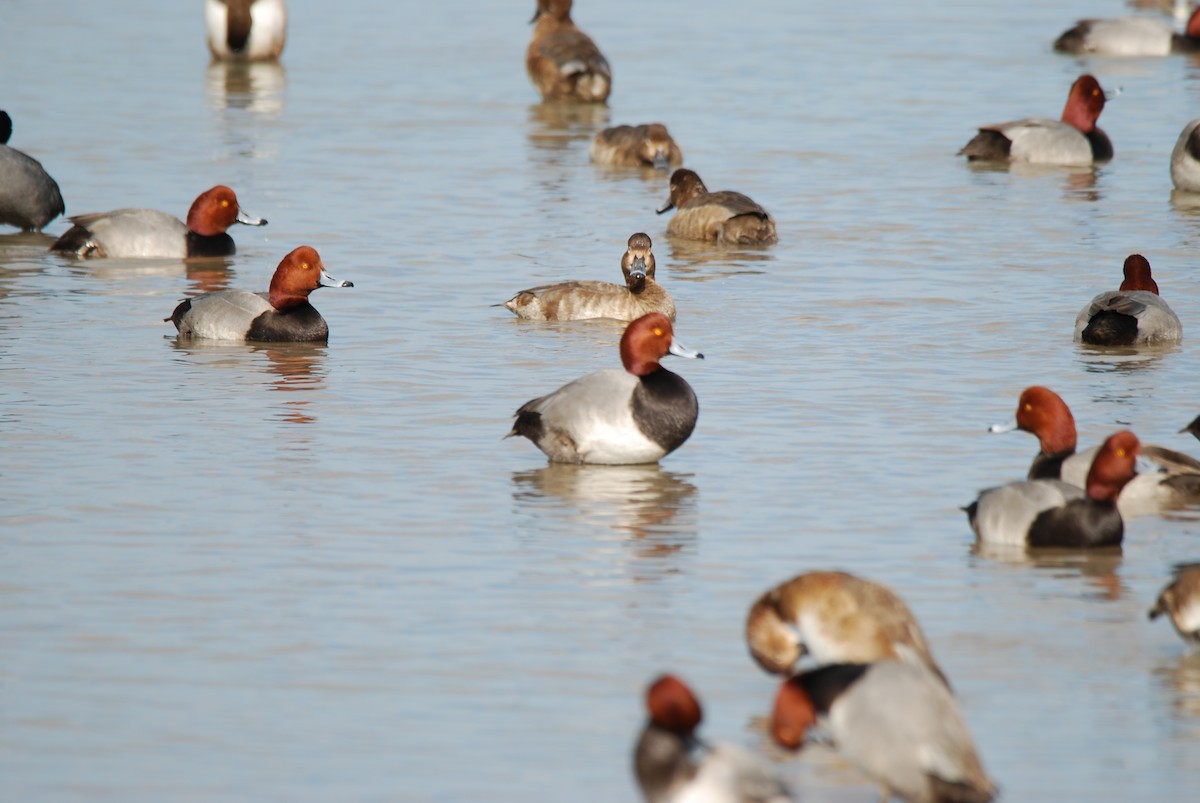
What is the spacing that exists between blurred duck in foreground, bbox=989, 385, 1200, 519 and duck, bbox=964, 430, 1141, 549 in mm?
558

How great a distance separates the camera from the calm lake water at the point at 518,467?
20.2 feet

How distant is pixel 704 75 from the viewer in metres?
25.7

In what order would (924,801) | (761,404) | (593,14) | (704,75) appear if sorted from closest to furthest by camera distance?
1. (924,801)
2. (761,404)
3. (704,75)
4. (593,14)

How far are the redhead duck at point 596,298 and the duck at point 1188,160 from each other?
20.5ft

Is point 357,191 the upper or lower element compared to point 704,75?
lower

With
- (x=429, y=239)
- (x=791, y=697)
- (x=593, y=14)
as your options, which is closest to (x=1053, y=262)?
(x=429, y=239)

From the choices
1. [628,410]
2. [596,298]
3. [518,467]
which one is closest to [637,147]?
[596,298]

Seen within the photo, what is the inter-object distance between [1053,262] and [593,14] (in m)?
19.6

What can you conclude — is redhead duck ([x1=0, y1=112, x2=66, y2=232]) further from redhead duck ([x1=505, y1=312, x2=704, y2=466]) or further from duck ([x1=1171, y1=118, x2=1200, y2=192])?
duck ([x1=1171, y1=118, x2=1200, y2=192])

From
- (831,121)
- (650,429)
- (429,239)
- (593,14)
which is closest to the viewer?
(650,429)

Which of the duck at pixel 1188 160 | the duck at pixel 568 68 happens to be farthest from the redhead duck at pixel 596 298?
the duck at pixel 568 68

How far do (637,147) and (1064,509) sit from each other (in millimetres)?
11669

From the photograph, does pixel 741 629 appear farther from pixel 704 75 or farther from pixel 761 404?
pixel 704 75

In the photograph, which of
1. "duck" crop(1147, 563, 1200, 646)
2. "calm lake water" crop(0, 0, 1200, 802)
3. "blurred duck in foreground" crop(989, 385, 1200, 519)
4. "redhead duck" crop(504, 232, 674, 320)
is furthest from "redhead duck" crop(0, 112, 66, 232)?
"duck" crop(1147, 563, 1200, 646)
